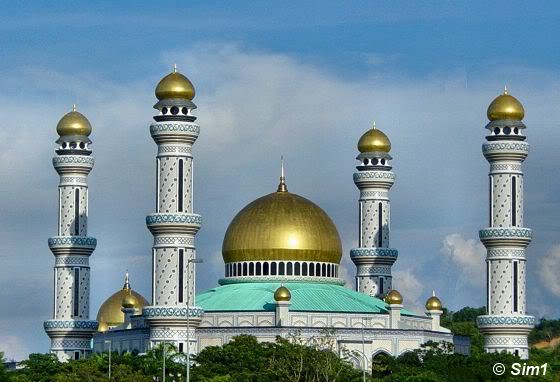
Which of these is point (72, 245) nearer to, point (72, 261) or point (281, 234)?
point (72, 261)

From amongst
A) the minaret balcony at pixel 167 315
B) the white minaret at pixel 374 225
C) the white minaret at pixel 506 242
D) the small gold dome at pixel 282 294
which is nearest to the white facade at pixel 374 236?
the white minaret at pixel 374 225

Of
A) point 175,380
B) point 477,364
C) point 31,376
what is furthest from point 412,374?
point 31,376

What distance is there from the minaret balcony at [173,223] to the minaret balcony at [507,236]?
717 inches

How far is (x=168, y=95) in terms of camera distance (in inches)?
4466

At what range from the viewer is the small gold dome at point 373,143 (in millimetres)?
129750

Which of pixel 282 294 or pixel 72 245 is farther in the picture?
pixel 72 245

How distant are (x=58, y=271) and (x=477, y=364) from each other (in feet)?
95.5

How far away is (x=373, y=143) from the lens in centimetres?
12975

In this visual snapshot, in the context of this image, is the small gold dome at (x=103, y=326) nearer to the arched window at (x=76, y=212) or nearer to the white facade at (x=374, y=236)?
the arched window at (x=76, y=212)

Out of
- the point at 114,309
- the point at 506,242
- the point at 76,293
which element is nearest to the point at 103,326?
the point at 114,309

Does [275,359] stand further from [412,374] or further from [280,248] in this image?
[280,248]

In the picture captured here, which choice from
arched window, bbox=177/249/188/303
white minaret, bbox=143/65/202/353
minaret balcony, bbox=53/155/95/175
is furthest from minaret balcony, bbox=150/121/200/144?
minaret balcony, bbox=53/155/95/175

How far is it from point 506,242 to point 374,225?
13485mm

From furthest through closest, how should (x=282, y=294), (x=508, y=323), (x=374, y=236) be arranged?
(x=374, y=236)
(x=508, y=323)
(x=282, y=294)
